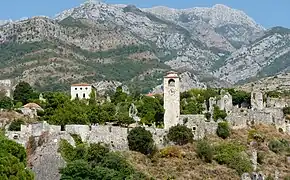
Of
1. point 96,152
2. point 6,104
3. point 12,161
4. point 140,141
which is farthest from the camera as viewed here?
point 6,104

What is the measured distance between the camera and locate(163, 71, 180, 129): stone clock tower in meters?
50.2

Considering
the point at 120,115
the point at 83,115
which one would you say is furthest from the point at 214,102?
the point at 83,115

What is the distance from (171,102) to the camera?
50438mm

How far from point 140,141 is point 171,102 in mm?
5732

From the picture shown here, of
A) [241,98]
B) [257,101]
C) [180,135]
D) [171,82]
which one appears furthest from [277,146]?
[241,98]

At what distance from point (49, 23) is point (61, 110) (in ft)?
445

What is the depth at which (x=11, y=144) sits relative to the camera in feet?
130

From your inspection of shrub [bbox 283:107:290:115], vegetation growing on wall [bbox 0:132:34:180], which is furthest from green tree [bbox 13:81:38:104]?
shrub [bbox 283:107:290:115]

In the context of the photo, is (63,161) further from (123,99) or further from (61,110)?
(123,99)

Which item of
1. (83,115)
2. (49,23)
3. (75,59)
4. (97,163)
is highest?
(49,23)

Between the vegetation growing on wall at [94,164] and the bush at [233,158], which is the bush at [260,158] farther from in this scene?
the vegetation growing on wall at [94,164]

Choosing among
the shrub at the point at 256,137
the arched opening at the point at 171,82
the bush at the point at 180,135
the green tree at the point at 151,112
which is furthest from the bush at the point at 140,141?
the shrub at the point at 256,137

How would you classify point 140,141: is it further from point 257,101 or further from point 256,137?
point 257,101

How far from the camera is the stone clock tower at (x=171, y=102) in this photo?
165 feet
